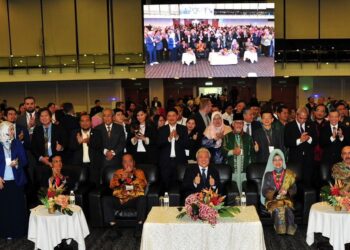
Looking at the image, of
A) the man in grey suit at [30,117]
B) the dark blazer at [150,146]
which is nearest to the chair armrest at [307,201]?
the dark blazer at [150,146]

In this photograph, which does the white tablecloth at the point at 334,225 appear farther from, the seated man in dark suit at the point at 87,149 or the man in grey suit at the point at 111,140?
the seated man in dark suit at the point at 87,149

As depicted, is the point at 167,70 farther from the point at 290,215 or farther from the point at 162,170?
the point at 290,215

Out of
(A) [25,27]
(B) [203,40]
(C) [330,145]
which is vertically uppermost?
(A) [25,27]

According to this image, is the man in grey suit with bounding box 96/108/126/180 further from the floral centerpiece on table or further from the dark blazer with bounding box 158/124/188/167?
the floral centerpiece on table

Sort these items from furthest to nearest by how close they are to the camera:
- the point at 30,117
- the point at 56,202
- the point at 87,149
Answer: the point at 30,117, the point at 87,149, the point at 56,202

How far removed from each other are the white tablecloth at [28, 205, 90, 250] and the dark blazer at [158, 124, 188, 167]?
→ 7.45 feet

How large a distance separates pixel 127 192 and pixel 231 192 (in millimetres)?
1475

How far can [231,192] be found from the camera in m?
7.41

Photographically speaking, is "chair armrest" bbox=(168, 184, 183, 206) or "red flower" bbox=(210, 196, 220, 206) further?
"chair armrest" bbox=(168, 184, 183, 206)

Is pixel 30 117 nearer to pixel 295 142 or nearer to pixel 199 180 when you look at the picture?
pixel 199 180

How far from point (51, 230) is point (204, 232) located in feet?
6.63

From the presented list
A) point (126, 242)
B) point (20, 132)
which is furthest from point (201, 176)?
point (20, 132)

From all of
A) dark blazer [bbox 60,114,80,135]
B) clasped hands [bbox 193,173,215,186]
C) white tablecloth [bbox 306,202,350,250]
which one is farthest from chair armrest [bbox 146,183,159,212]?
dark blazer [bbox 60,114,80,135]

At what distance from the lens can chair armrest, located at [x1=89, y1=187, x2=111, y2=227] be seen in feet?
24.7
